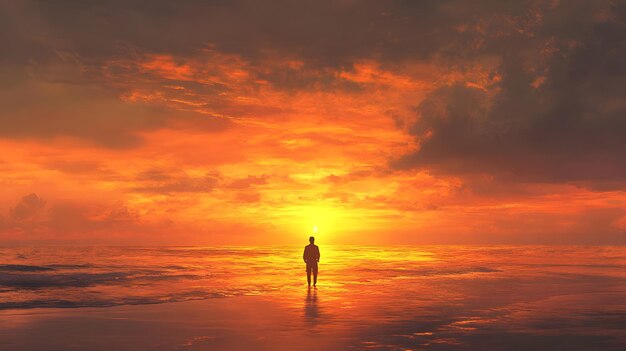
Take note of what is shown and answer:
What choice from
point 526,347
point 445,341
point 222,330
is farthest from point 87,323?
point 526,347

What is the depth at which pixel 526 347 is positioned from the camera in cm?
1259

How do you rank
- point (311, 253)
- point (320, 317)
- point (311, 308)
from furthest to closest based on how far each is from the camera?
point (311, 253) → point (311, 308) → point (320, 317)

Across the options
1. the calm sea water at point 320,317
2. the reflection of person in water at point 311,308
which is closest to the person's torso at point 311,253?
the calm sea water at point 320,317

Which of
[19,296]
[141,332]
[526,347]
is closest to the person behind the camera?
[526,347]

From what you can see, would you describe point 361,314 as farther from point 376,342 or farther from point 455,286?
point 455,286

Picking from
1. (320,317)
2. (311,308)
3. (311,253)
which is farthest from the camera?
(311,253)

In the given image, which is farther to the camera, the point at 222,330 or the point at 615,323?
the point at 615,323

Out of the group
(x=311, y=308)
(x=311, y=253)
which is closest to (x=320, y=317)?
(x=311, y=308)

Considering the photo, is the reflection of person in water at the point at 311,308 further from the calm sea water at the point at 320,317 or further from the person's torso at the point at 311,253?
the person's torso at the point at 311,253

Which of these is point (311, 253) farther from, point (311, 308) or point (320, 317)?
point (320, 317)

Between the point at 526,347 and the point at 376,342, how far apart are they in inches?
132

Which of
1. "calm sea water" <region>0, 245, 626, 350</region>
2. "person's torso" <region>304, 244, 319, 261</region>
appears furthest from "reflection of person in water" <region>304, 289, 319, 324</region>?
"person's torso" <region>304, 244, 319, 261</region>

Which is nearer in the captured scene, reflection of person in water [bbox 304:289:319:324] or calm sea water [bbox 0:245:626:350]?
calm sea water [bbox 0:245:626:350]

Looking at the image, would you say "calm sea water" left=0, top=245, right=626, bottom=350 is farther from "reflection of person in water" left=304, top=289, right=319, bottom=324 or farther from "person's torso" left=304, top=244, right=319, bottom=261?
"person's torso" left=304, top=244, right=319, bottom=261
